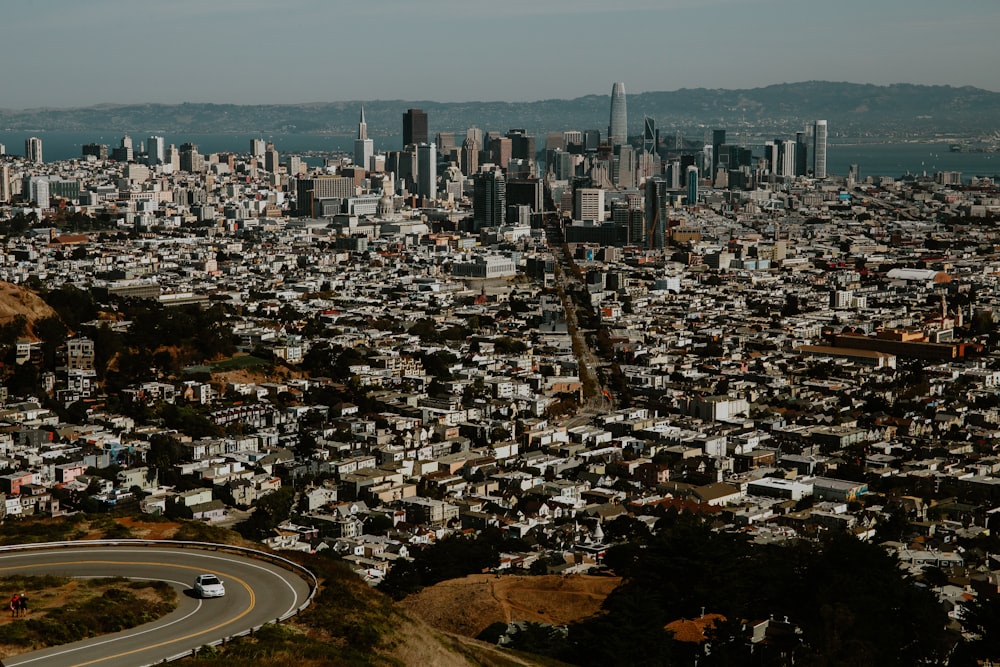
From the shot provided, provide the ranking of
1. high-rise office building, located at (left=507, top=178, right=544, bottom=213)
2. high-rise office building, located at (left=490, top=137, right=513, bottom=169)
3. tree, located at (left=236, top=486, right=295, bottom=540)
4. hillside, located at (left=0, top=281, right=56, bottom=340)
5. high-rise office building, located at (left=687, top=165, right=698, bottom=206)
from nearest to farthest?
tree, located at (left=236, top=486, right=295, bottom=540)
hillside, located at (left=0, top=281, right=56, bottom=340)
high-rise office building, located at (left=507, top=178, right=544, bottom=213)
high-rise office building, located at (left=687, top=165, right=698, bottom=206)
high-rise office building, located at (left=490, top=137, right=513, bottom=169)

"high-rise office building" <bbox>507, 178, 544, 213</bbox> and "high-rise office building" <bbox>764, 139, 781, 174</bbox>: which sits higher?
"high-rise office building" <bbox>764, 139, 781, 174</bbox>

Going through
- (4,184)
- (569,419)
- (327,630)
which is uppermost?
(327,630)

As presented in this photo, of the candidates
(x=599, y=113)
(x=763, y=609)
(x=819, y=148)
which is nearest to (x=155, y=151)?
(x=819, y=148)

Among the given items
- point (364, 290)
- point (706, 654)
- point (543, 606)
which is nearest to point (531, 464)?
point (543, 606)

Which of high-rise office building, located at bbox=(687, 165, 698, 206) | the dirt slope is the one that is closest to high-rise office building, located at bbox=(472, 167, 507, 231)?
high-rise office building, located at bbox=(687, 165, 698, 206)

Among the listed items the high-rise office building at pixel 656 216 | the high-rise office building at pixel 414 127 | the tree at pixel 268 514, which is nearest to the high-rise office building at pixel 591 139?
the high-rise office building at pixel 414 127

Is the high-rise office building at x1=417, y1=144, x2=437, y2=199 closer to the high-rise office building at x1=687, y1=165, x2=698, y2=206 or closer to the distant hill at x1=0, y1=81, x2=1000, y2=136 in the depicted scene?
the high-rise office building at x1=687, y1=165, x2=698, y2=206

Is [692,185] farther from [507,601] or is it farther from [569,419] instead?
[507,601]

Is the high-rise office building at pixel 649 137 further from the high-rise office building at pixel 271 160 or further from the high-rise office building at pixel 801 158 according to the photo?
the high-rise office building at pixel 271 160
